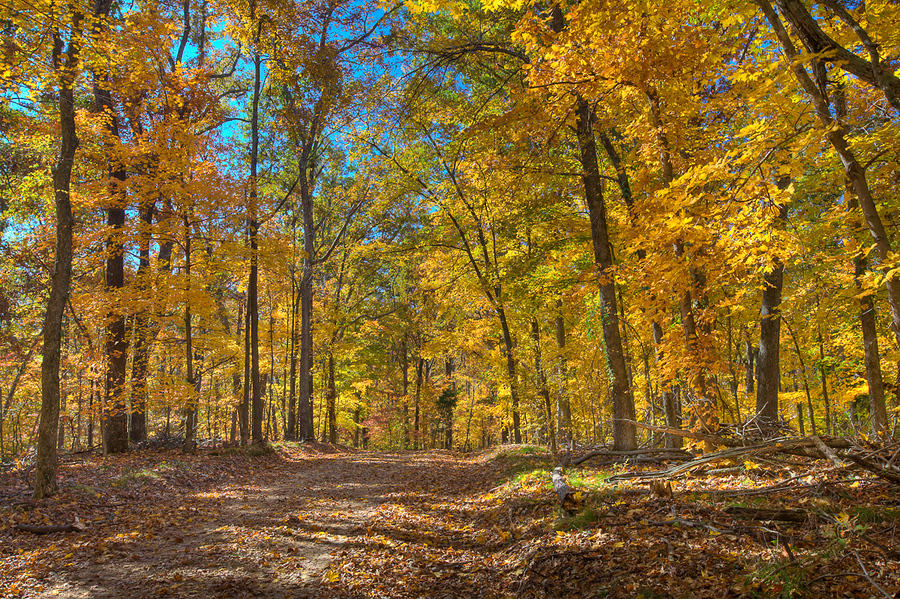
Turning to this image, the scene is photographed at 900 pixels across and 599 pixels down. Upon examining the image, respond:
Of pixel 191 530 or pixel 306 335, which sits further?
pixel 306 335

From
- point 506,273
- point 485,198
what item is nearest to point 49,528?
point 506,273

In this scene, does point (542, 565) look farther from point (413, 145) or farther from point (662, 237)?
point (413, 145)

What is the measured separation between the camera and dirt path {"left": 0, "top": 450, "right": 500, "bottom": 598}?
4.44 m

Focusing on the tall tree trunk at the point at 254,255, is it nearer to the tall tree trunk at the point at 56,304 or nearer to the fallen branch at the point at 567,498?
the tall tree trunk at the point at 56,304

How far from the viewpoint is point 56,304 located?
7199 mm

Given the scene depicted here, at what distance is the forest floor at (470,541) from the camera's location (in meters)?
3.25

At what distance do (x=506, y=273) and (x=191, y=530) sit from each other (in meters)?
8.67

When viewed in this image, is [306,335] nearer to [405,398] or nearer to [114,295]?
[114,295]

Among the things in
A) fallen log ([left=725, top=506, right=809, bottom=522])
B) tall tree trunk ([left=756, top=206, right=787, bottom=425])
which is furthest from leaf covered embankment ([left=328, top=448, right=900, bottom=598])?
tall tree trunk ([left=756, top=206, right=787, bottom=425])

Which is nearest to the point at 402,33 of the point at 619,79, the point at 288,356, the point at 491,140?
the point at 491,140

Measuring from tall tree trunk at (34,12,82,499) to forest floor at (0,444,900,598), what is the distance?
51cm

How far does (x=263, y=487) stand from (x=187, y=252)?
6.47 meters

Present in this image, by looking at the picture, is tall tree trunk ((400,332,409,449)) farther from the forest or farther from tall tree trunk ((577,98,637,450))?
tall tree trunk ((577,98,637,450))

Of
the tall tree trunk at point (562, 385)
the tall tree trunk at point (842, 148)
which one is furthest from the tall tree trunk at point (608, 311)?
the tall tree trunk at point (842, 148)
